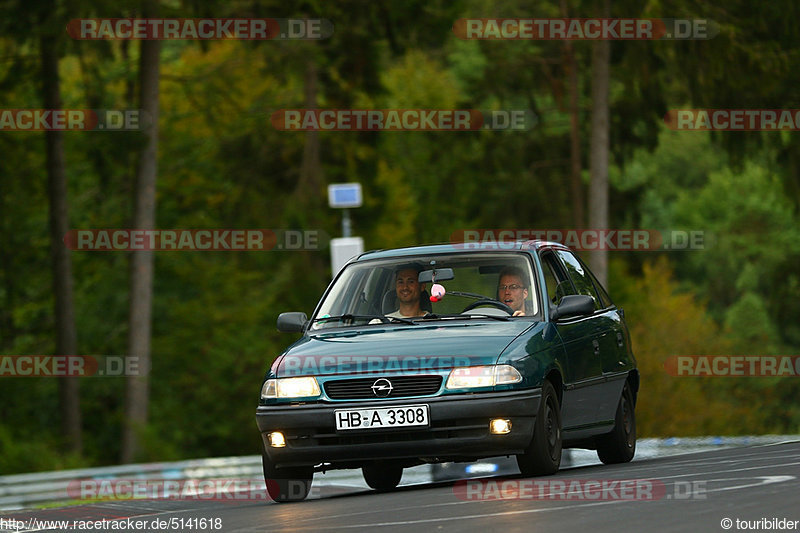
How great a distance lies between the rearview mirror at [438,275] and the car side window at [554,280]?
2.40 ft

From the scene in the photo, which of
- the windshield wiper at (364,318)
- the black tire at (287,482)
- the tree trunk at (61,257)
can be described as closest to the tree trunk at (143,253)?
the tree trunk at (61,257)

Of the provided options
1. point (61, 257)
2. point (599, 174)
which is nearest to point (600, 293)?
point (599, 174)

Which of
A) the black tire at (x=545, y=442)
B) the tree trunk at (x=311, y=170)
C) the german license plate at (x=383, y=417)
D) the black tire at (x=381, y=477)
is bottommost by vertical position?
the black tire at (x=381, y=477)

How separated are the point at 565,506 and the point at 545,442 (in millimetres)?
1882

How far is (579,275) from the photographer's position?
13320 mm

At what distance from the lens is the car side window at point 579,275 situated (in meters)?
13.0

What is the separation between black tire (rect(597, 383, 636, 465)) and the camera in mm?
13195

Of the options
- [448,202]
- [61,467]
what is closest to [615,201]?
[448,202]

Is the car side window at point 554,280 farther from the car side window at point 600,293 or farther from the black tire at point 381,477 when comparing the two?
the black tire at point 381,477

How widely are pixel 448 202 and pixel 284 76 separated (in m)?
10.4

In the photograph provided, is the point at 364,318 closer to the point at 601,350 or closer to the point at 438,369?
the point at 438,369

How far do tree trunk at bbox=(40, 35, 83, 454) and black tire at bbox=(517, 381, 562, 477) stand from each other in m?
24.6

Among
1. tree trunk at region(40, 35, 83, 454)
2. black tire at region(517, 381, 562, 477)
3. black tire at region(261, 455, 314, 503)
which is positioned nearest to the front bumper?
black tire at region(517, 381, 562, 477)

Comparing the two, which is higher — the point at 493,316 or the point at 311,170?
the point at 311,170
